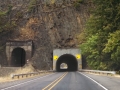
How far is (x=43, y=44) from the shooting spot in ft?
209

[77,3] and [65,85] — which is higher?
[77,3]

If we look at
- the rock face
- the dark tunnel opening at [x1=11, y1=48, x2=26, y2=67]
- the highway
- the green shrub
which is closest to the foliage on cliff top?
the highway

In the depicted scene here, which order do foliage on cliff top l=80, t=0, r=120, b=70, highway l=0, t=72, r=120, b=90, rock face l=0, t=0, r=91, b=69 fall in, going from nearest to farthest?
1. highway l=0, t=72, r=120, b=90
2. foliage on cliff top l=80, t=0, r=120, b=70
3. rock face l=0, t=0, r=91, b=69

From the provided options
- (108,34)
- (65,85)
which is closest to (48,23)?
(108,34)

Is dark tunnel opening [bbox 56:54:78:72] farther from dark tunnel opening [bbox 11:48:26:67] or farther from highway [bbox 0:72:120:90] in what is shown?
highway [bbox 0:72:120:90]

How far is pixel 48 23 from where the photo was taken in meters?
66.8

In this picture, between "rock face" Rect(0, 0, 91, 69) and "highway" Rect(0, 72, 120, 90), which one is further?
"rock face" Rect(0, 0, 91, 69)

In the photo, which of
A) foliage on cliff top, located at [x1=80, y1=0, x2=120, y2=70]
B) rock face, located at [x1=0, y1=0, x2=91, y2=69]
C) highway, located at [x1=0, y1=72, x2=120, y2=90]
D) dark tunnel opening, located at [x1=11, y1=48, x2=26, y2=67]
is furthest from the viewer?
rock face, located at [x1=0, y1=0, x2=91, y2=69]

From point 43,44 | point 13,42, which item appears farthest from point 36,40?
point 13,42

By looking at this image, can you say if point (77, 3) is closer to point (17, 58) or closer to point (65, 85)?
point (17, 58)

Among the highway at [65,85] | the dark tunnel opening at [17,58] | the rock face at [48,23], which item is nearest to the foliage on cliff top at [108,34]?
the highway at [65,85]

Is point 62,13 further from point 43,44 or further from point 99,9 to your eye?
point 99,9

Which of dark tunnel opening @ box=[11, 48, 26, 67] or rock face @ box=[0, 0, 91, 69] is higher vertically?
rock face @ box=[0, 0, 91, 69]

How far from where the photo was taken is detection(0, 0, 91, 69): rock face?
210 ft
